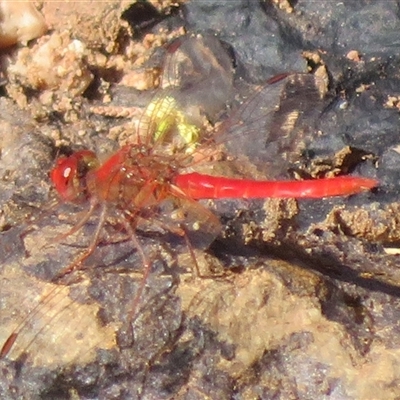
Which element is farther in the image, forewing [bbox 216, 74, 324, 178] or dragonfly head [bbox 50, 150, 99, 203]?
forewing [bbox 216, 74, 324, 178]

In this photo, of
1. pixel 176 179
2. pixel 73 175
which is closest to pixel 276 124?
pixel 176 179

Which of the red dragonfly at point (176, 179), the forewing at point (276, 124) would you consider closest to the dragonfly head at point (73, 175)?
the red dragonfly at point (176, 179)

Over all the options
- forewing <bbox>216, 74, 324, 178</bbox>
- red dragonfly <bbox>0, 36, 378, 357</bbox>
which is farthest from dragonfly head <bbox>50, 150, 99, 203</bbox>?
forewing <bbox>216, 74, 324, 178</bbox>

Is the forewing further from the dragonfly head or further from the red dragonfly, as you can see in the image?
the dragonfly head

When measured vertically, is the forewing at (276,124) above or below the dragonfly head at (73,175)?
below

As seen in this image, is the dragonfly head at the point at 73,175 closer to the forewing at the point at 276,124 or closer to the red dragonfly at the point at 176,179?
the red dragonfly at the point at 176,179

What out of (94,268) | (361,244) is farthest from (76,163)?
(361,244)

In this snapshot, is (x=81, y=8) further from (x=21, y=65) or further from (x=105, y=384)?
(x=105, y=384)

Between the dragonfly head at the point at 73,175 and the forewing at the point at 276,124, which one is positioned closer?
the dragonfly head at the point at 73,175
